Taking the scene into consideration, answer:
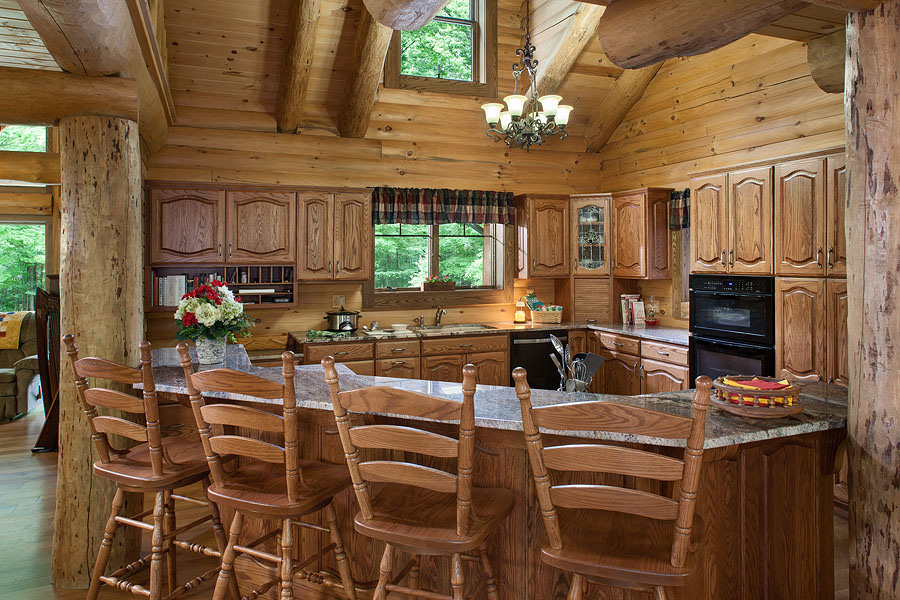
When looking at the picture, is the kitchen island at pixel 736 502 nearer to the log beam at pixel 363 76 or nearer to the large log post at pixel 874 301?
the large log post at pixel 874 301

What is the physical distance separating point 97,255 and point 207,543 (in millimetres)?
1567

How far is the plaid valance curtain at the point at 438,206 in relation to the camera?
5.63 metres

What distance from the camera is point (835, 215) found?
362 centimetres

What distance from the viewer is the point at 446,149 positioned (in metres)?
5.93

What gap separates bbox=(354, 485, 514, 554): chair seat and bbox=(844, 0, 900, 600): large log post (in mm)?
1285

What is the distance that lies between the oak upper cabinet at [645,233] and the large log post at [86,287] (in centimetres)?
427

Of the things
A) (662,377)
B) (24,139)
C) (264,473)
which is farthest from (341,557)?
(24,139)

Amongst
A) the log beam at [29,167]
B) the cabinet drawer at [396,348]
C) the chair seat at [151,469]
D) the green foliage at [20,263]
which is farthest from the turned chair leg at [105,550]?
the green foliage at [20,263]

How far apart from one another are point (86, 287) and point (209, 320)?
1.88 ft

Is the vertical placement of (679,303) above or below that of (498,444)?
above

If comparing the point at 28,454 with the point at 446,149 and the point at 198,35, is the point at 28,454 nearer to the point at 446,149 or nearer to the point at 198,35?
the point at 198,35

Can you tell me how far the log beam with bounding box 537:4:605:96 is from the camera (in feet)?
16.8

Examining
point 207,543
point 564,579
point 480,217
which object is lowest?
point 207,543

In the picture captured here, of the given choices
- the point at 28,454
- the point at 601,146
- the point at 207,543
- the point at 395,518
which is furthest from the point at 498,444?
the point at 601,146
